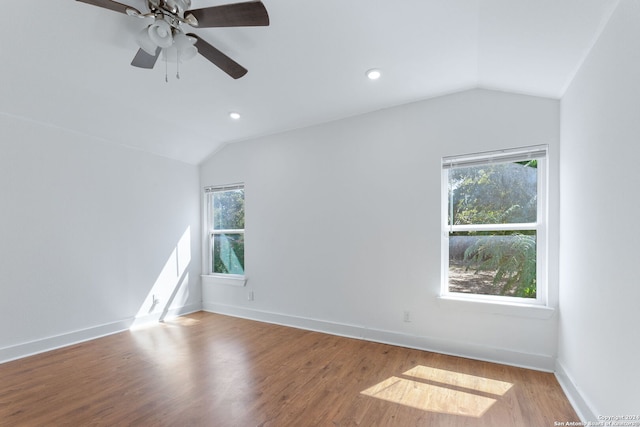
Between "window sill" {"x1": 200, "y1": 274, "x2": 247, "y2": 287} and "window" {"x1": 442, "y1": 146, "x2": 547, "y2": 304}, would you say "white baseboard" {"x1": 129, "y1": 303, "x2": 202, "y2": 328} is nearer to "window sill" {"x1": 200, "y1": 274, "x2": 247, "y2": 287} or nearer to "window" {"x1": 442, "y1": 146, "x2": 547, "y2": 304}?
"window sill" {"x1": 200, "y1": 274, "x2": 247, "y2": 287}

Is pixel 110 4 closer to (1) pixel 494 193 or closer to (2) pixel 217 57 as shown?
(2) pixel 217 57

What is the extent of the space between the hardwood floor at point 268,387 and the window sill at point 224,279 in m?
1.11

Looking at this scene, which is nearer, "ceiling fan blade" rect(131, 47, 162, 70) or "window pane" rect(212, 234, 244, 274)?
"ceiling fan blade" rect(131, 47, 162, 70)

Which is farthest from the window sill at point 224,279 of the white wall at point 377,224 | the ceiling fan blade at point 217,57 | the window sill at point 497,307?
the ceiling fan blade at point 217,57

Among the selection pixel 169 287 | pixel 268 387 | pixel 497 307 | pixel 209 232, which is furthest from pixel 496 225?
pixel 169 287

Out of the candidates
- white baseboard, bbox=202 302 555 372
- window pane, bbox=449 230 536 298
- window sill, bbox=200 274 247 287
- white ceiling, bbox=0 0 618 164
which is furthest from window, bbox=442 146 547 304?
window sill, bbox=200 274 247 287

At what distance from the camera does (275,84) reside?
277cm

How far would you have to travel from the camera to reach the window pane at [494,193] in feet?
8.82

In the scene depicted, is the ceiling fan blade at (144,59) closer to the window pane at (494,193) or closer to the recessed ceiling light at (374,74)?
the recessed ceiling light at (374,74)

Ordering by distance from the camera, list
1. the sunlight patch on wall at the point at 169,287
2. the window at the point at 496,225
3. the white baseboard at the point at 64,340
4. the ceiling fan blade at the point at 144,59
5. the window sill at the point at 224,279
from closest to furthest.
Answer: the ceiling fan blade at the point at 144,59 < the window at the point at 496,225 < the white baseboard at the point at 64,340 < the sunlight patch on wall at the point at 169,287 < the window sill at the point at 224,279

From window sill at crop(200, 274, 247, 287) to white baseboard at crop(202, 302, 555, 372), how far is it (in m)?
0.39

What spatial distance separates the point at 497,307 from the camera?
8.69 ft

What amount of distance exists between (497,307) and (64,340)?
4.54 meters

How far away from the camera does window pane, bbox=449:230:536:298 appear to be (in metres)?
2.69
